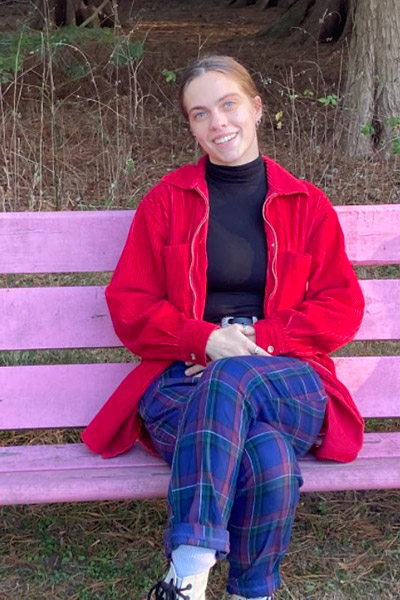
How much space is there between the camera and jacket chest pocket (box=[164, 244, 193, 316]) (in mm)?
2684

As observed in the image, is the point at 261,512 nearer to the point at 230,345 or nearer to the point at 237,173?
the point at 230,345

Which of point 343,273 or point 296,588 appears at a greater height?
point 343,273

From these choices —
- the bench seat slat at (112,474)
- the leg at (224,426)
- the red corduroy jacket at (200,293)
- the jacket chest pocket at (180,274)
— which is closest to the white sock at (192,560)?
the leg at (224,426)

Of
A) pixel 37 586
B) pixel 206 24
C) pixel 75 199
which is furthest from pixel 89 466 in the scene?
pixel 206 24

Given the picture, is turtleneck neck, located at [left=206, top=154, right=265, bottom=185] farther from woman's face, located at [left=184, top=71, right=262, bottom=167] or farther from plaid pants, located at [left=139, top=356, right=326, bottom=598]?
plaid pants, located at [left=139, top=356, right=326, bottom=598]

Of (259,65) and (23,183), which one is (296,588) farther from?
(259,65)

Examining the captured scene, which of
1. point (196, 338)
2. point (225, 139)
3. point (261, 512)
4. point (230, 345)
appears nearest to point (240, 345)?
point (230, 345)

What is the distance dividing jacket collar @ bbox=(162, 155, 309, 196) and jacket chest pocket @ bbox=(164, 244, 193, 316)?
201 mm

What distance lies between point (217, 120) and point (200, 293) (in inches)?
20.3

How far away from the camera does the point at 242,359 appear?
2.44m

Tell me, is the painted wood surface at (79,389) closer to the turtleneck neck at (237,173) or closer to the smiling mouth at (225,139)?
the turtleneck neck at (237,173)

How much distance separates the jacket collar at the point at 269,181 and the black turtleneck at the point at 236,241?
0.10ft

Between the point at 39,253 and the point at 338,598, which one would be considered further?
the point at 39,253

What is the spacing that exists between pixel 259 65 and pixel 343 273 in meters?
7.09
